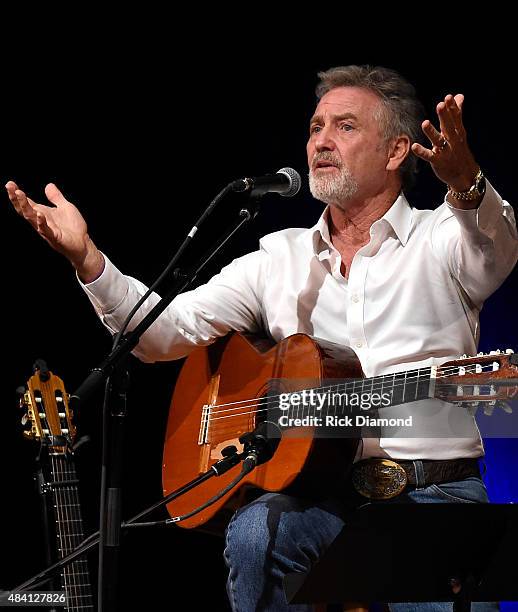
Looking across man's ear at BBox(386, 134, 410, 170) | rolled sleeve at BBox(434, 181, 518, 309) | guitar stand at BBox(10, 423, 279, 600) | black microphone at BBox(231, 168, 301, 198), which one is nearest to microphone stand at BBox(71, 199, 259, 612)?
guitar stand at BBox(10, 423, 279, 600)

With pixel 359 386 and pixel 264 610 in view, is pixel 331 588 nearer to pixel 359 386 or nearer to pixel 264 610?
pixel 264 610

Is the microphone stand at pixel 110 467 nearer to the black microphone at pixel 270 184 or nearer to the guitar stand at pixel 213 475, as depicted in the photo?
the guitar stand at pixel 213 475

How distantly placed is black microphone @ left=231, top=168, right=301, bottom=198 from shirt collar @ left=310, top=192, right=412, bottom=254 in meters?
0.45

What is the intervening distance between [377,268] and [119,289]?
2.58ft

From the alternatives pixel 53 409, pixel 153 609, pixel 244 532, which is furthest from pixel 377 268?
pixel 153 609

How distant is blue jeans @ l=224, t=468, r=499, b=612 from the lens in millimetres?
2297

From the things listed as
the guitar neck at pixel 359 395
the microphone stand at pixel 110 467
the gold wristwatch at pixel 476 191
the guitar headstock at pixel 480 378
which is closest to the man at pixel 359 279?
the gold wristwatch at pixel 476 191

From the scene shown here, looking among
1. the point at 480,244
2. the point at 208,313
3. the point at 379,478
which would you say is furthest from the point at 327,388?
the point at 208,313

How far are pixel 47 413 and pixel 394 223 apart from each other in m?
1.21

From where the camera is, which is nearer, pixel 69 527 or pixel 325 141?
pixel 69 527

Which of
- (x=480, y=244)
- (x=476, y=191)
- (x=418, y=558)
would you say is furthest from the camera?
(x=480, y=244)

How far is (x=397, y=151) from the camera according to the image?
9.75 feet

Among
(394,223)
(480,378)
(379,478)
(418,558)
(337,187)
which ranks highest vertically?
(337,187)

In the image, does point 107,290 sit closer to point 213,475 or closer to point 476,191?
point 213,475
